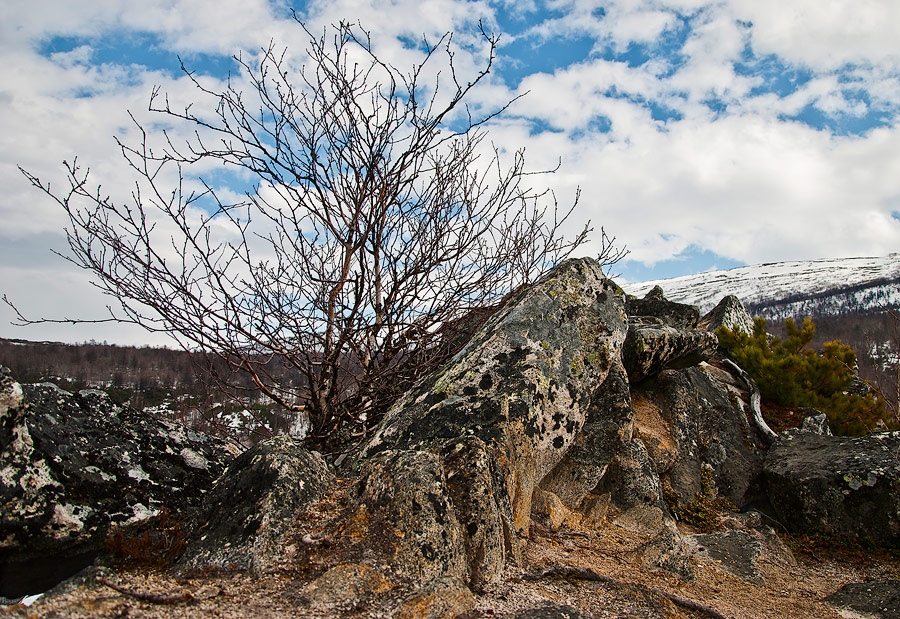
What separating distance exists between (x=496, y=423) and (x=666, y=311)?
233 inches

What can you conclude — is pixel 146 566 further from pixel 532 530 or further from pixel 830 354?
pixel 830 354

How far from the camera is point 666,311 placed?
343 inches

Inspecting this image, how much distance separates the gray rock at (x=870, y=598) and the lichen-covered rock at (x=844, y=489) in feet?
3.02

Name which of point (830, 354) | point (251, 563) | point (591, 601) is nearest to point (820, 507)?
point (591, 601)

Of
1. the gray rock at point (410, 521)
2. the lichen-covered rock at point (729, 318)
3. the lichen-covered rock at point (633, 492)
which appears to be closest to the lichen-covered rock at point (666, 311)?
the lichen-covered rock at point (729, 318)

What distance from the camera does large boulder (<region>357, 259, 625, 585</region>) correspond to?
2.83 metres

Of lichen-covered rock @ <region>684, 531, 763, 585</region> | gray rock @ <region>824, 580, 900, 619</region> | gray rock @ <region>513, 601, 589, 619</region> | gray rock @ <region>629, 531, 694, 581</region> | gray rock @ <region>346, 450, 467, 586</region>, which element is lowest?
gray rock @ <region>824, 580, 900, 619</region>

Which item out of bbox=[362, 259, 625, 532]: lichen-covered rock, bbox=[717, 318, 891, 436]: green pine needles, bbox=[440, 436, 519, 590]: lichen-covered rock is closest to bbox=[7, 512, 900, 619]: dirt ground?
bbox=[440, 436, 519, 590]: lichen-covered rock

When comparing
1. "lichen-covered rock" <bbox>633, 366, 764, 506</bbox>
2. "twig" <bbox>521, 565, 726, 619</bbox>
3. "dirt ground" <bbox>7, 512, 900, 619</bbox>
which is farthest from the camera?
"lichen-covered rock" <bbox>633, 366, 764, 506</bbox>

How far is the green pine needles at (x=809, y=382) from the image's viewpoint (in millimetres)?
7676

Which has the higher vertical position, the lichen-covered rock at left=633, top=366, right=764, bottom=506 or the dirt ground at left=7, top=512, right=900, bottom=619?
the lichen-covered rock at left=633, top=366, right=764, bottom=506

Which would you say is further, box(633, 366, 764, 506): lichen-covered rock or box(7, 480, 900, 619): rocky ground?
box(633, 366, 764, 506): lichen-covered rock

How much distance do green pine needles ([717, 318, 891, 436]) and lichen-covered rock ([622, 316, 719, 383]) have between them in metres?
2.11

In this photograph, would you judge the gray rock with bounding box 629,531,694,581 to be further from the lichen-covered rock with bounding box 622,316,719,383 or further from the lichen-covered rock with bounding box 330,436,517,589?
the lichen-covered rock with bounding box 622,316,719,383
